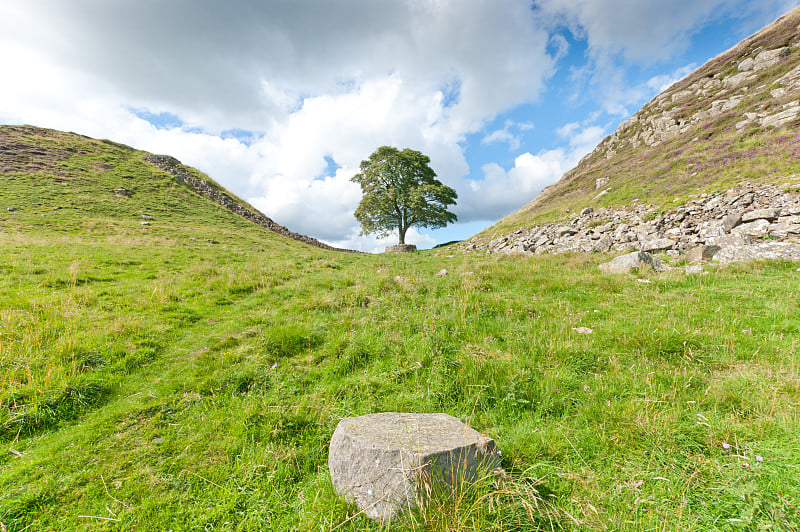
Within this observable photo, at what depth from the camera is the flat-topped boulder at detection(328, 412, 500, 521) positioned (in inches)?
109

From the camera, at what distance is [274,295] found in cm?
1163

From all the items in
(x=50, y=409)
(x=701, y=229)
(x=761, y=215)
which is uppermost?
(x=761, y=215)

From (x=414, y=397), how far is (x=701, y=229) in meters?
20.1

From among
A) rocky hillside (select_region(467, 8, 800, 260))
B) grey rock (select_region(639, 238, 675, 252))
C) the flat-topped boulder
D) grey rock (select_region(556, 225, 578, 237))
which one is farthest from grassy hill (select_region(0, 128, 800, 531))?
grey rock (select_region(556, 225, 578, 237))

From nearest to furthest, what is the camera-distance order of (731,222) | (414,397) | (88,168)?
1. (414,397)
2. (731,222)
3. (88,168)

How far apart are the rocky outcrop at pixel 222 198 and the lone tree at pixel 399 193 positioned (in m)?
9.41

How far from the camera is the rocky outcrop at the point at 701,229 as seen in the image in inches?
504

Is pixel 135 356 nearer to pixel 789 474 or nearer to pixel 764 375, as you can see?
pixel 789 474

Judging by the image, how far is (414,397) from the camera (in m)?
4.78

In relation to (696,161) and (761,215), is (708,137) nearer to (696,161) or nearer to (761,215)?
(696,161)

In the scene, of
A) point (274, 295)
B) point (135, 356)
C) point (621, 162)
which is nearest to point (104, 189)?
point (274, 295)

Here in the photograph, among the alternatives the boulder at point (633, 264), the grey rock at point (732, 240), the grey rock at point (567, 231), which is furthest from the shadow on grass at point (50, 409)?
the grey rock at point (567, 231)

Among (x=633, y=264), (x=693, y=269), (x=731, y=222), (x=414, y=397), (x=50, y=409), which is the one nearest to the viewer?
(x=50, y=409)

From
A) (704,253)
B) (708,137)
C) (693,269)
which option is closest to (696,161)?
(708,137)
